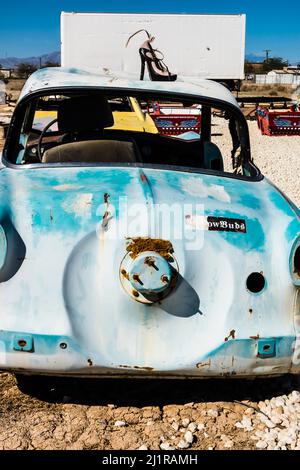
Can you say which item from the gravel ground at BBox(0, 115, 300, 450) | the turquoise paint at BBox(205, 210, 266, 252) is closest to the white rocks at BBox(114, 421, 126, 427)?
the gravel ground at BBox(0, 115, 300, 450)

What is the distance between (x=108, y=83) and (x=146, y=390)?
2074mm

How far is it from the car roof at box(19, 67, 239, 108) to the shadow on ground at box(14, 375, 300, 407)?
6.32 ft

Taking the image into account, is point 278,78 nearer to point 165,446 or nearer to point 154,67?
point 154,67

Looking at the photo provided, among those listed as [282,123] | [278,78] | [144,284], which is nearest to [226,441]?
[144,284]

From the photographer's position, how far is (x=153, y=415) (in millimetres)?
3262

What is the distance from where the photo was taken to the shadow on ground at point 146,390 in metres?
3.41

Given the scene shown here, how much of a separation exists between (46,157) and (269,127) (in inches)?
576

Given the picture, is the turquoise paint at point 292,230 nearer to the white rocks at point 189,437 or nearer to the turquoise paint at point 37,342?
the white rocks at point 189,437

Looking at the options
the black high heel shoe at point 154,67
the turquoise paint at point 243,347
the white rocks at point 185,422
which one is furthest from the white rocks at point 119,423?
the black high heel shoe at point 154,67

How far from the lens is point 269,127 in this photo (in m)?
17.8

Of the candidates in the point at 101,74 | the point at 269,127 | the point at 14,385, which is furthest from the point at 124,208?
the point at 269,127

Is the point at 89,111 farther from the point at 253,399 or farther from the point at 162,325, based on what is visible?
the point at 253,399

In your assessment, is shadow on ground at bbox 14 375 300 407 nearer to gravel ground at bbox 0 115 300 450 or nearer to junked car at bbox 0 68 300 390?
gravel ground at bbox 0 115 300 450

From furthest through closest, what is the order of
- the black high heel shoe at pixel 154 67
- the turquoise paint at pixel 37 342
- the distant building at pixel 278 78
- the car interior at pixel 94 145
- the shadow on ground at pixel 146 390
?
the distant building at pixel 278 78, the black high heel shoe at pixel 154 67, the car interior at pixel 94 145, the shadow on ground at pixel 146 390, the turquoise paint at pixel 37 342
